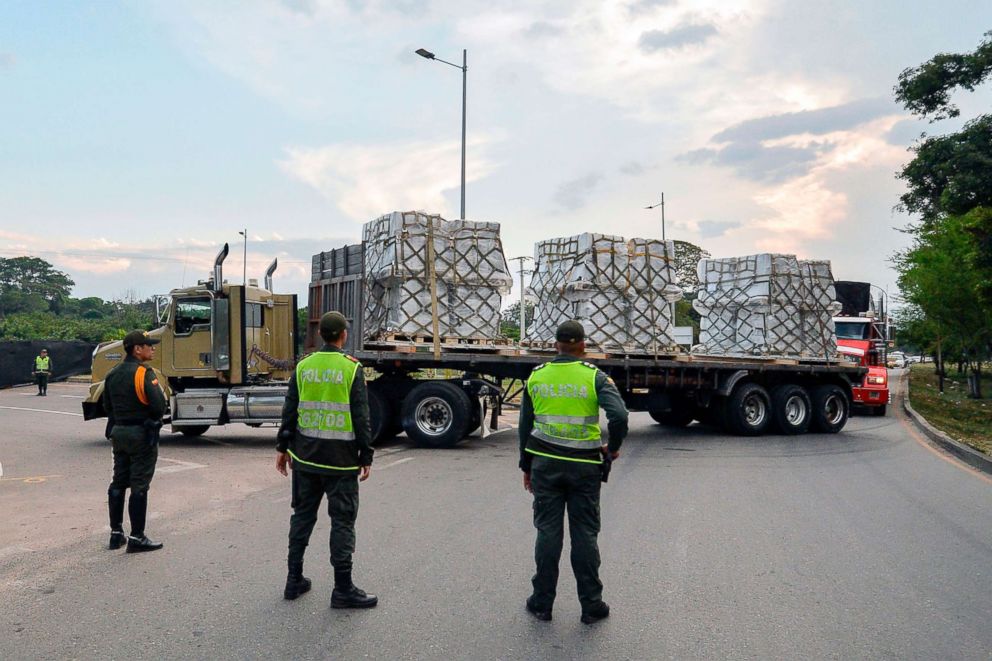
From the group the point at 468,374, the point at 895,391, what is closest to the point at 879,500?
the point at 468,374

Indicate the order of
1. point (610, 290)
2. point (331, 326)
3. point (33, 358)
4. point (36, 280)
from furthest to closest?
point (36, 280)
point (33, 358)
point (610, 290)
point (331, 326)

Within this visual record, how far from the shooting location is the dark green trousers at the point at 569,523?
479 centimetres

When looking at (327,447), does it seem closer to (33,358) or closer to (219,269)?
(219,269)

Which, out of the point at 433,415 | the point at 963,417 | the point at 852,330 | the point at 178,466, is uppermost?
the point at 852,330

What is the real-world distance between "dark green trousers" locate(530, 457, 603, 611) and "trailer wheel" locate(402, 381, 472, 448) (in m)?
8.24

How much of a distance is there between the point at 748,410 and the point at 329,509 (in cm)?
1217

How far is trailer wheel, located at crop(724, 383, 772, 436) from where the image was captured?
15562 mm

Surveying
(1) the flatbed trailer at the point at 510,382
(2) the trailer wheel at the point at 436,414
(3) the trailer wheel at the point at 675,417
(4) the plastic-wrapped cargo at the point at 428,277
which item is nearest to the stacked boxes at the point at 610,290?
(1) the flatbed trailer at the point at 510,382

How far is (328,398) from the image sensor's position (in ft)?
16.9

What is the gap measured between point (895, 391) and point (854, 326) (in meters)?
8.75

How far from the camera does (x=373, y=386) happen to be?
1349 centimetres

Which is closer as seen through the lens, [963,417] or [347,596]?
[347,596]

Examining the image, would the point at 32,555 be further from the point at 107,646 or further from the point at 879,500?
the point at 879,500

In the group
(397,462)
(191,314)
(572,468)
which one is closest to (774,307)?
(397,462)
